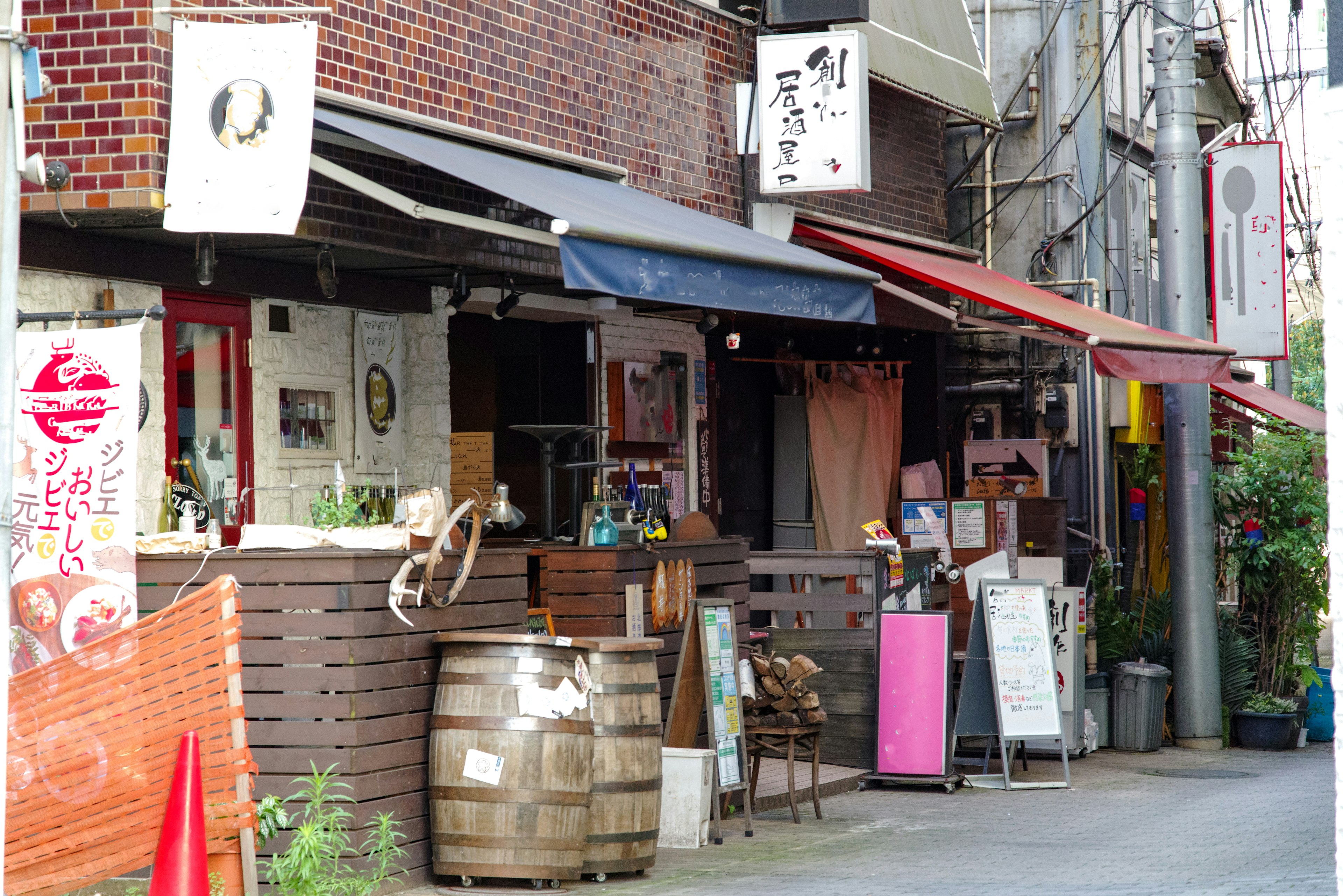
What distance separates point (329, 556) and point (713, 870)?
2.51 m

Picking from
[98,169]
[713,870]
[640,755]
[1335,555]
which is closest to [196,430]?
[98,169]

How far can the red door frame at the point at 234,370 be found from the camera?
328 inches

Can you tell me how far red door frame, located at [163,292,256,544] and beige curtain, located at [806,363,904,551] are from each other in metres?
7.10

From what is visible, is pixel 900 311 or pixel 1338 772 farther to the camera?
pixel 900 311

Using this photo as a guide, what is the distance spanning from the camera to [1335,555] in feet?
14.0

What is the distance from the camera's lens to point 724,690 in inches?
348

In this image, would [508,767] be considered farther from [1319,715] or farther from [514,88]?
[1319,715]

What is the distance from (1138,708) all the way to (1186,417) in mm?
2418

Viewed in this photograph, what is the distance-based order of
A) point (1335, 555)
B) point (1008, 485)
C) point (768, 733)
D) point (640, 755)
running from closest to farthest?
1. point (1335, 555)
2. point (640, 755)
3. point (768, 733)
4. point (1008, 485)

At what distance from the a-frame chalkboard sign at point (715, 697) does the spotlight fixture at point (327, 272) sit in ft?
8.68

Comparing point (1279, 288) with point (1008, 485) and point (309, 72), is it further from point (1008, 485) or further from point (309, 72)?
point (309, 72)

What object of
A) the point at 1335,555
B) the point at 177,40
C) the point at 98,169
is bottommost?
the point at 1335,555

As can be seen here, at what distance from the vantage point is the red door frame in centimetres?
832

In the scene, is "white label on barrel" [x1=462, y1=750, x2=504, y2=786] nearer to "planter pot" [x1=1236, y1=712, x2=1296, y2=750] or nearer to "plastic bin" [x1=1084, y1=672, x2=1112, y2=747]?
"plastic bin" [x1=1084, y1=672, x2=1112, y2=747]
